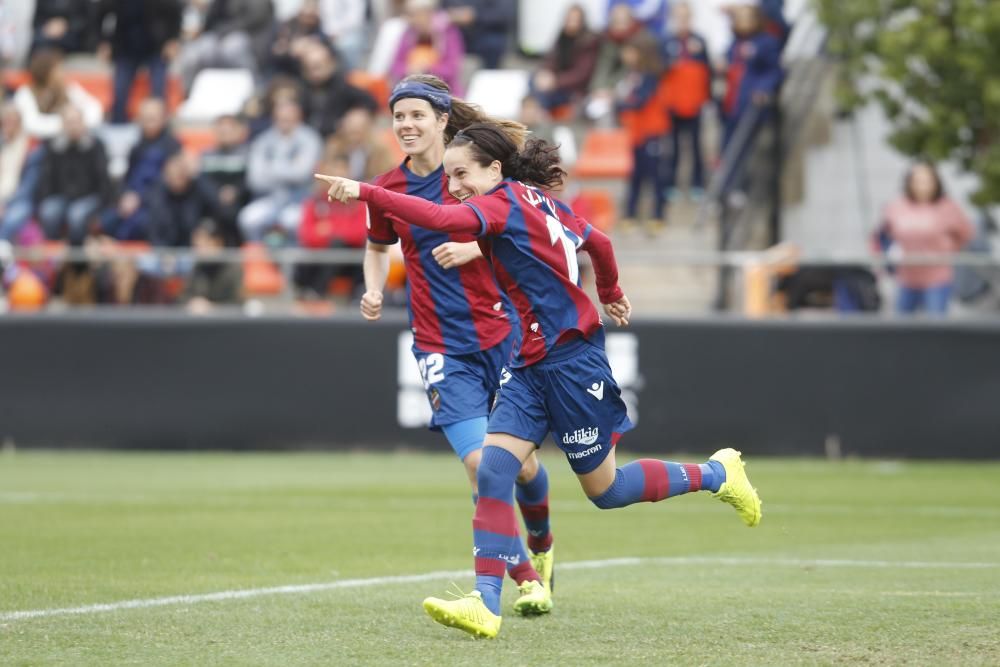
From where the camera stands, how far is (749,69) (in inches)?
787

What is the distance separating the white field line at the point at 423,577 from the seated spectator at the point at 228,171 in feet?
33.1

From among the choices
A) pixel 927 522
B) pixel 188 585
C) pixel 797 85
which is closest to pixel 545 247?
pixel 188 585

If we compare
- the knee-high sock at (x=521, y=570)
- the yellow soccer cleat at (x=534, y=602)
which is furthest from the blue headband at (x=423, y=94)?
the yellow soccer cleat at (x=534, y=602)

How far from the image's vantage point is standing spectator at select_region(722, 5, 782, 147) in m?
19.7

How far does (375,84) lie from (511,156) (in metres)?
15.5

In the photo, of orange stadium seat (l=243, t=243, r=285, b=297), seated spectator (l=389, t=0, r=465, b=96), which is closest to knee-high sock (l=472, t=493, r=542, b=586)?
orange stadium seat (l=243, t=243, r=285, b=297)

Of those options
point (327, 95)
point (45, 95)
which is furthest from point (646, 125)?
point (45, 95)

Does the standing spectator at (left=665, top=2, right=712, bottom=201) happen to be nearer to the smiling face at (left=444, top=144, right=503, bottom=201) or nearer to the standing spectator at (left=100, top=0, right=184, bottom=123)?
the standing spectator at (left=100, top=0, right=184, bottom=123)

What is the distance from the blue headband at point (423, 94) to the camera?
7.65 m

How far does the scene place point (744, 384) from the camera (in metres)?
16.6

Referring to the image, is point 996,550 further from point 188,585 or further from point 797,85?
point 797,85

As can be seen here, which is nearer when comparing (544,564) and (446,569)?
(544,564)

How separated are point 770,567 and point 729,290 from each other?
27.6 feet

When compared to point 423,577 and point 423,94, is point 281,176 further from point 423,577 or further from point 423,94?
point 423,94
